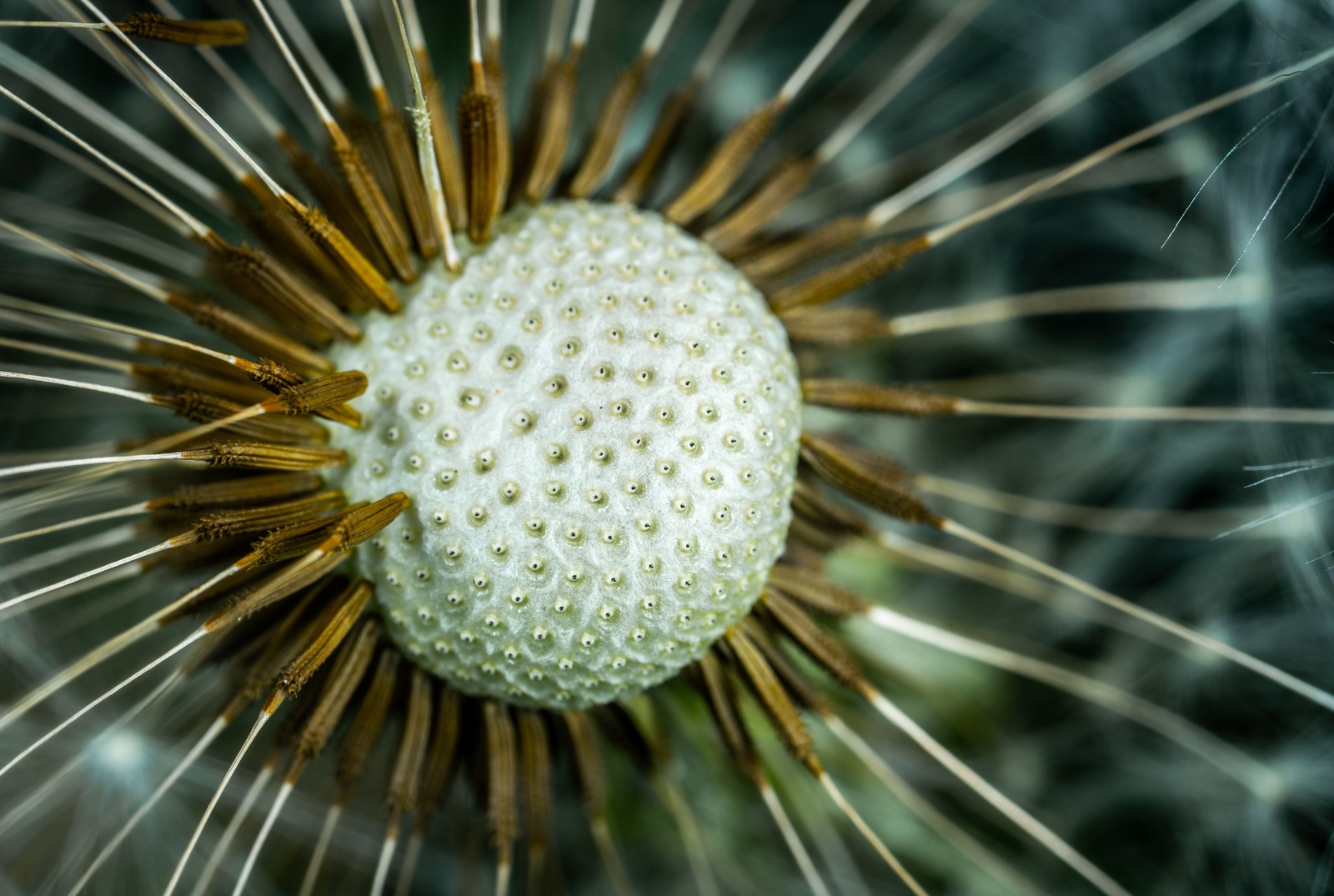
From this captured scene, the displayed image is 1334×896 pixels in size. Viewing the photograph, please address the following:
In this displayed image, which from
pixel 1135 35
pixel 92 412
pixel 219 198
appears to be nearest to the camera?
pixel 219 198

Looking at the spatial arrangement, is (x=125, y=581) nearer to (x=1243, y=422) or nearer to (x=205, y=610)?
(x=205, y=610)

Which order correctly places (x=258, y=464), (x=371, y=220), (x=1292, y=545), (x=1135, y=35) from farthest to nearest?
(x=1135, y=35) → (x=1292, y=545) → (x=371, y=220) → (x=258, y=464)

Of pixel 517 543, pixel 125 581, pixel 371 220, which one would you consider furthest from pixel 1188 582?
pixel 125 581

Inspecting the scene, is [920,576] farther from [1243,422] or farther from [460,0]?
[460,0]

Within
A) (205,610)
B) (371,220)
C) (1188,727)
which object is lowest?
(1188,727)

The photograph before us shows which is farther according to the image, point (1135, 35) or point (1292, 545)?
point (1135, 35)

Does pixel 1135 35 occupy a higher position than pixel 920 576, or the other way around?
pixel 1135 35
